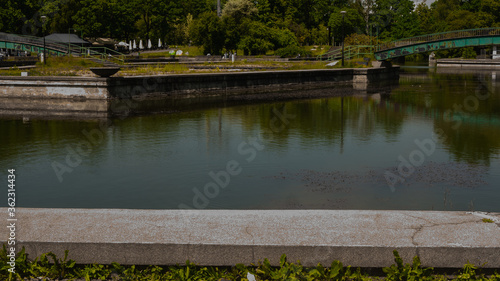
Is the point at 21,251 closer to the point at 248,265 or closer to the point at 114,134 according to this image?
the point at 248,265

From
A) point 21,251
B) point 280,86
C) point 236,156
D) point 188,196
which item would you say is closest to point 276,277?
point 21,251

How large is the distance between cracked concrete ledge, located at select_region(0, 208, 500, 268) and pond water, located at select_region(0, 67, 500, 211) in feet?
12.6

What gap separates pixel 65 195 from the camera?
1041 centimetres

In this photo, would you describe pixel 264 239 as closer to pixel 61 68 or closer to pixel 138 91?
pixel 138 91

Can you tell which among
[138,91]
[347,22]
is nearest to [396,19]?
[347,22]

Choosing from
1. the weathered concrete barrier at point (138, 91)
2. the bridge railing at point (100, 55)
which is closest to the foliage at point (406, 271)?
the weathered concrete barrier at point (138, 91)

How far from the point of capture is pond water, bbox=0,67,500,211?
10.0 meters

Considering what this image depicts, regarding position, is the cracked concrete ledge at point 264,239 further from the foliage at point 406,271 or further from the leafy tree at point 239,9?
the leafy tree at point 239,9

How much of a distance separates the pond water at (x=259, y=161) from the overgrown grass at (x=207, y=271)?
170 inches

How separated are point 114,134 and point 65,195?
760 centimetres

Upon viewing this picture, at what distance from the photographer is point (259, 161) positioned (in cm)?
1333

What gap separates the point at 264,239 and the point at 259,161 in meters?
8.30

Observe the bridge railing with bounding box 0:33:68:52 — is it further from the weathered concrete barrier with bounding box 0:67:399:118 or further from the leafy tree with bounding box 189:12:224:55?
the weathered concrete barrier with bounding box 0:67:399:118

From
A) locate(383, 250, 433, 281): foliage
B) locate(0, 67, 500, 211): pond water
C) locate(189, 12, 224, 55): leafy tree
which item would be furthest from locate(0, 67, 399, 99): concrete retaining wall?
locate(189, 12, 224, 55): leafy tree
